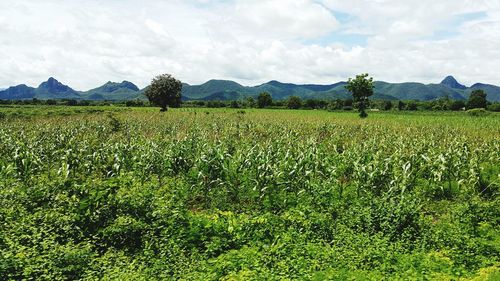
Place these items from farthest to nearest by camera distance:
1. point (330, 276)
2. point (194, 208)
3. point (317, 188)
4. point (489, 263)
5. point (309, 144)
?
point (309, 144), point (194, 208), point (317, 188), point (489, 263), point (330, 276)

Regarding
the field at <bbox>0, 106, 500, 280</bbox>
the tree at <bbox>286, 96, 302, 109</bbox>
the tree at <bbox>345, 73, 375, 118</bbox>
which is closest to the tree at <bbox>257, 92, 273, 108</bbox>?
the tree at <bbox>286, 96, 302, 109</bbox>

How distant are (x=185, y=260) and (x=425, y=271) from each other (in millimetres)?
4578

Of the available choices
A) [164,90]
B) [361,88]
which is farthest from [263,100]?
[361,88]

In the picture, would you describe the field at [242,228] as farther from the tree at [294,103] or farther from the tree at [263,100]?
the tree at [294,103]

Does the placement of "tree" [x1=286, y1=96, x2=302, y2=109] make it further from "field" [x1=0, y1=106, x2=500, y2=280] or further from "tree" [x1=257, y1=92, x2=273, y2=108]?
"field" [x1=0, y1=106, x2=500, y2=280]

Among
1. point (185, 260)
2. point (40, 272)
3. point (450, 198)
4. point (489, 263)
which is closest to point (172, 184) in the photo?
point (185, 260)

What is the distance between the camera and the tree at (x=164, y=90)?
188ft

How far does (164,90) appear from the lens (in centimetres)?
5753

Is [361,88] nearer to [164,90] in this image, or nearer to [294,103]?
[164,90]

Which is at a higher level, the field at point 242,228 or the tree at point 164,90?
the tree at point 164,90

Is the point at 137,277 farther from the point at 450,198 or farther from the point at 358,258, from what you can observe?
the point at 450,198

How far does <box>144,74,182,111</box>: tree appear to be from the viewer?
57.4 meters

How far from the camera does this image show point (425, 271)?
20.6 feet

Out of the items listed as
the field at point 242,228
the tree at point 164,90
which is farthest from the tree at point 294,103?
the field at point 242,228
